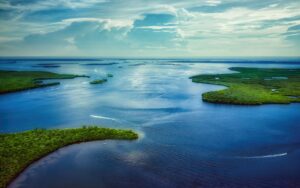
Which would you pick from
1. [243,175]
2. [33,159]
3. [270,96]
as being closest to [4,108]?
[33,159]

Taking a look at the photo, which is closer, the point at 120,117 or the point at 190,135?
the point at 190,135

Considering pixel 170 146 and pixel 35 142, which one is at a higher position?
pixel 35 142

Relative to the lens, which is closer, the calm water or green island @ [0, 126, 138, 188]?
the calm water

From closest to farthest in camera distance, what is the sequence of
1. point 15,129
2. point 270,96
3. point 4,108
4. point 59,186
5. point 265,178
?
point 59,186, point 265,178, point 15,129, point 4,108, point 270,96

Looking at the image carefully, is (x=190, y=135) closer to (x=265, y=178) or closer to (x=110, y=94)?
(x=265, y=178)

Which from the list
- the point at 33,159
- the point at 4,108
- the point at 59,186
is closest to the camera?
the point at 59,186
